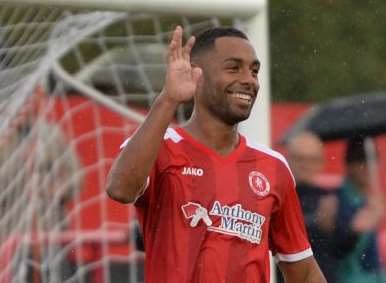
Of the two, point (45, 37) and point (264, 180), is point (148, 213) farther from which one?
point (45, 37)

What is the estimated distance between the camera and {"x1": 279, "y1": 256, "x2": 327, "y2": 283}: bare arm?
17.1 feet

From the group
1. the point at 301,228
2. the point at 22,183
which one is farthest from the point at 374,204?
the point at 301,228

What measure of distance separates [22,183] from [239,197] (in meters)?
2.19

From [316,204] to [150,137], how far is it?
9.26 feet

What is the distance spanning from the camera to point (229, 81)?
16.3 feet

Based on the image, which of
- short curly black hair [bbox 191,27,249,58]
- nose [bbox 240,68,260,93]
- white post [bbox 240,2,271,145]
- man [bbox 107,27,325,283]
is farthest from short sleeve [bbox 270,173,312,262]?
white post [bbox 240,2,271,145]

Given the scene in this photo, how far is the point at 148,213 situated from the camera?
495 centimetres

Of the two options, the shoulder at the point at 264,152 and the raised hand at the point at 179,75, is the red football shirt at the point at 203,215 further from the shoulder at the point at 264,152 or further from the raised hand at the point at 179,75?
the raised hand at the point at 179,75

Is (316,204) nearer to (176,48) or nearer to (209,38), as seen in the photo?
(209,38)

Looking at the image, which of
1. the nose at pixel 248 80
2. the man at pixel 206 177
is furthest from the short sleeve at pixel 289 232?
the nose at pixel 248 80

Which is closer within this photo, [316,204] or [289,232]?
[289,232]

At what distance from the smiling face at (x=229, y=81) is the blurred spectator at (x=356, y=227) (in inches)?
96.2

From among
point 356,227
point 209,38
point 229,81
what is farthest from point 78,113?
point 229,81

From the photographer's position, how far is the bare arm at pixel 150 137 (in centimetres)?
472
